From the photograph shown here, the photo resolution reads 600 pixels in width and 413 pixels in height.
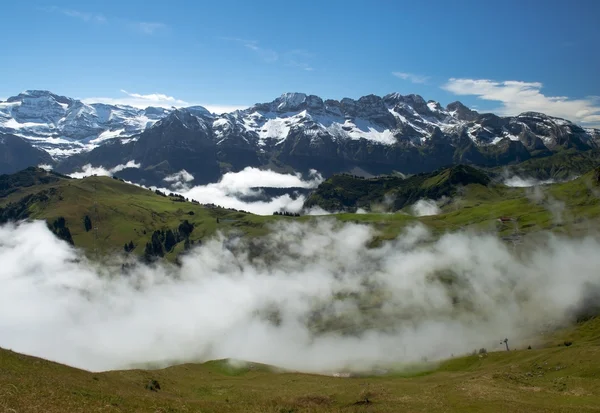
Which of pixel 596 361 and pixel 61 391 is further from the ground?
pixel 61 391

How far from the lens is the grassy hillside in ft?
173

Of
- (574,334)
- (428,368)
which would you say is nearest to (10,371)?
(428,368)

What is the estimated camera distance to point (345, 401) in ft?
263

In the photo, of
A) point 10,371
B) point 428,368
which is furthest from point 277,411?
point 428,368

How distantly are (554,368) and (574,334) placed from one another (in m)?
99.9

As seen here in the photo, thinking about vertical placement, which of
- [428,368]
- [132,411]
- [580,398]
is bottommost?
[428,368]

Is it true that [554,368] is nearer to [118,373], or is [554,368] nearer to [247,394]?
[247,394]

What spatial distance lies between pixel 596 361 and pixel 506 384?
29.4 m

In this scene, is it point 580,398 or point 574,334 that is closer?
point 580,398

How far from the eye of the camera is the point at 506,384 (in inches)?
3401

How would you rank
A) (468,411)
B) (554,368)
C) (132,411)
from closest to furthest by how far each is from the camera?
(132,411)
(468,411)
(554,368)

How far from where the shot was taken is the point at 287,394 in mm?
89625

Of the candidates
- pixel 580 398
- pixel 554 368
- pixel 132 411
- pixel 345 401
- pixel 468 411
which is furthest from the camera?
pixel 554 368

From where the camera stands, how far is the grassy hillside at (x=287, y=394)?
173 feet
